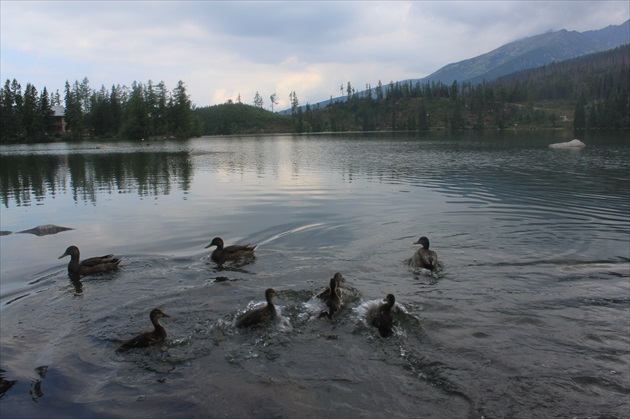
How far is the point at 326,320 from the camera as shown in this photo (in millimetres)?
10188

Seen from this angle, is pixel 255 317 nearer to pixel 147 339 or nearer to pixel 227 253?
pixel 147 339

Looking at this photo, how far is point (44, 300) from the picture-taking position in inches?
460

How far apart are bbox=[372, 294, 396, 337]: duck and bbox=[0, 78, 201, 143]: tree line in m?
147

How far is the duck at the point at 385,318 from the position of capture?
31.2 ft

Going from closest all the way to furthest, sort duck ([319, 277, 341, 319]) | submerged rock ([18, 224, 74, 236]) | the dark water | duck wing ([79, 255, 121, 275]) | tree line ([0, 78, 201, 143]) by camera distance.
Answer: the dark water → duck ([319, 277, 341, 319]) → duck wing ([79, 255, 121, 275]) → submerged rock ([18, 224, 74, 236]) → tree line ([0, 78, 201, 143])

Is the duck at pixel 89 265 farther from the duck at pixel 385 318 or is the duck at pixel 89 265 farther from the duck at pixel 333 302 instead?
the duck at pixel 385 318

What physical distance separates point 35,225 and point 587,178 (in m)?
36.9

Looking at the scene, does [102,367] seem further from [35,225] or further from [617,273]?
[35,225]

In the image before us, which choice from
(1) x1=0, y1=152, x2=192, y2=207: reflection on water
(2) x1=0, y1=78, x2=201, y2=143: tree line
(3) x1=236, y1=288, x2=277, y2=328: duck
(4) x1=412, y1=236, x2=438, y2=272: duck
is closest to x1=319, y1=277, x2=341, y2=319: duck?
(3) x1=236, y1=288, x2=277, y2=328: duck

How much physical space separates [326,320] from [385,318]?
139 cm

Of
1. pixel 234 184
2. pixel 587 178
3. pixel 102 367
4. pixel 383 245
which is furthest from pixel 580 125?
pixel 102 367

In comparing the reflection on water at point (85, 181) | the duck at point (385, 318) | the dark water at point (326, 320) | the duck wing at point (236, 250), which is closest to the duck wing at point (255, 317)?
the dark water at point (326, 320)

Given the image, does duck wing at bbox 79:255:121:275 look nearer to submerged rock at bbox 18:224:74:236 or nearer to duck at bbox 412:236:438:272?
submerged rock at bbox 18:224:74:236

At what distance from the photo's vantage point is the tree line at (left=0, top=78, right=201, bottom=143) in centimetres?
13225
